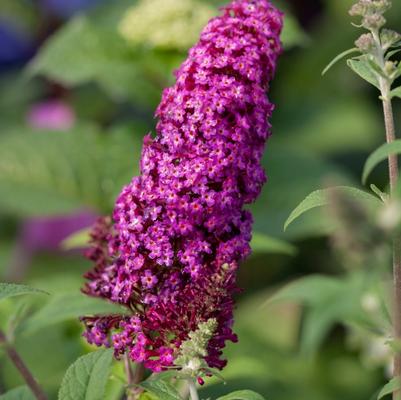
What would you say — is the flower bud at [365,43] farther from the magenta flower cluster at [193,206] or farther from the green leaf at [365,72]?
the magenta flower cluster at [193,206]

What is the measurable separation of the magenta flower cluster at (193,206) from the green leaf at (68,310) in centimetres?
3

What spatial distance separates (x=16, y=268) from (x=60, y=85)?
1259 millimetres

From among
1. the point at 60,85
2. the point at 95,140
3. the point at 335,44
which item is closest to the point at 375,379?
the point at 95,140

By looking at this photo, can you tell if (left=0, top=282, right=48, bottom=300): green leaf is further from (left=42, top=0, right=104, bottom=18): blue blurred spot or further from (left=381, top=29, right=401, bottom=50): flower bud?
(left=42, top=0, right=104, bottom=18): blue blurred spot

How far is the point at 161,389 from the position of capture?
1.65 meters

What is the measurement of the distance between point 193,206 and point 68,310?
0.39m

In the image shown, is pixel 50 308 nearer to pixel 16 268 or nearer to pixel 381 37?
pixel 381 37

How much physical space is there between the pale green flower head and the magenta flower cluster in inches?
57.8

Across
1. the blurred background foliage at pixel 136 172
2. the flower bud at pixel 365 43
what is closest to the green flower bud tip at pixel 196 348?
the flower bud at pixel 365 43

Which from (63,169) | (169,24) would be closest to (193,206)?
(169,24)

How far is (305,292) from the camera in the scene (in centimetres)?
181

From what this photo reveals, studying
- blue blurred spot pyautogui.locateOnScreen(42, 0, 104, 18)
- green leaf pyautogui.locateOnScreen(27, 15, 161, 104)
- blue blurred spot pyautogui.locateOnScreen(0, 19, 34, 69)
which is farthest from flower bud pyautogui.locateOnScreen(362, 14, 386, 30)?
blue blurred spot pyautogui.locateOnScreen(0, 19, 34, 69)

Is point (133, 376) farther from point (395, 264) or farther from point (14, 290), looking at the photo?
point (395, 264)

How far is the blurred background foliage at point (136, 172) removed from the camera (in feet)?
11.1
